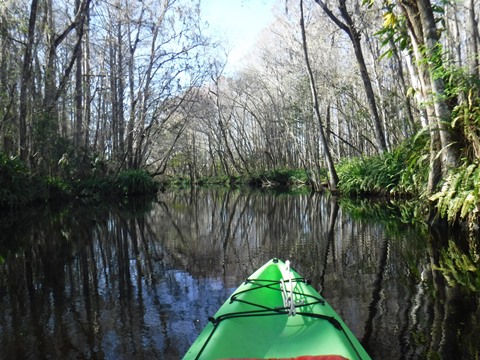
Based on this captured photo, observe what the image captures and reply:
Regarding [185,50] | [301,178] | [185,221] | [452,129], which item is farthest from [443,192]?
[301,178]

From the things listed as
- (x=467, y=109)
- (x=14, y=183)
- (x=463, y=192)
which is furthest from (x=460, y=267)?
(x=14, y=183)

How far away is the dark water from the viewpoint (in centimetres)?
276

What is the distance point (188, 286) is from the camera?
4293mm

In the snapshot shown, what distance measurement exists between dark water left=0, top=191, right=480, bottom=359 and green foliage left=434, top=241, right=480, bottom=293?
0.46ft

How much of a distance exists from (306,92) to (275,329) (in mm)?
18602

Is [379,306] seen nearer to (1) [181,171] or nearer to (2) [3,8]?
(2) [3,8]

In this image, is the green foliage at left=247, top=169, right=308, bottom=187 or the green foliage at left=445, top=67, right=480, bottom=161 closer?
the green foliage at left=445, top=67, right=480, bottom=161

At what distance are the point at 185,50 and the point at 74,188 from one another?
9.20m

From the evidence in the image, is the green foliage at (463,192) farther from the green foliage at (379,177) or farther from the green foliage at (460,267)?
the green foliage at (379,177)

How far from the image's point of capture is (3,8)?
13539 millimetres

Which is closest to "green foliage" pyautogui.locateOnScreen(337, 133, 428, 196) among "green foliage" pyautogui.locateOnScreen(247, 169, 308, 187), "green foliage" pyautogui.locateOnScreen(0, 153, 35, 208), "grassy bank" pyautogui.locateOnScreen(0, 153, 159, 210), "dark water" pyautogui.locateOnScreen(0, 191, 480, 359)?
"dark water" pyautogui.locateOnScreen(0, 191, 480, 359)

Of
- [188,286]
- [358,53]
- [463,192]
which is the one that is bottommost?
[188,286]

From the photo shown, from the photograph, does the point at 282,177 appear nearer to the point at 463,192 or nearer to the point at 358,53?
the point at 358,53

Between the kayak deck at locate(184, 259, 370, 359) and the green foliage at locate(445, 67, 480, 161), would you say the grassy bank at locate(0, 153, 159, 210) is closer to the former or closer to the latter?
the kayak deck at locate(184, 259, 370, 359)
